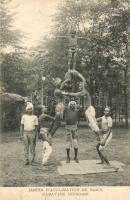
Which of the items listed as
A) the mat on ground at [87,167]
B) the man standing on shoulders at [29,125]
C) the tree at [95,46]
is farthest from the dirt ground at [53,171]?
the tree at [95,46]

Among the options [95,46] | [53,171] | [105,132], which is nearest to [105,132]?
[105,132]

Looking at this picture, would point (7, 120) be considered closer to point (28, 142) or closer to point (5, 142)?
point (5, 142)

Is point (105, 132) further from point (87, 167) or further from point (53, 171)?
point (53, 171)

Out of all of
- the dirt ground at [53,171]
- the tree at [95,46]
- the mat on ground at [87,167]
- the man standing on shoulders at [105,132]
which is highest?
the tree at [95,46]

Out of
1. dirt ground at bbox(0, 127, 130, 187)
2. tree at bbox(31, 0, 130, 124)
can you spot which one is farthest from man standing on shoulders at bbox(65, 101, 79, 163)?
tree at bbox(31, 0, 130, 124)

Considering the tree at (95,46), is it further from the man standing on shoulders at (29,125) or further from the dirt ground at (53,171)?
the man standing on shoulders at (29,125)

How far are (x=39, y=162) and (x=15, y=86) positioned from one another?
7.86 m

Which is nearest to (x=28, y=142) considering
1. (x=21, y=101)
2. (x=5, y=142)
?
(x=5, y=142)

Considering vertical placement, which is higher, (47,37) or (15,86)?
(47,37)

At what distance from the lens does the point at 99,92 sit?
21.0m

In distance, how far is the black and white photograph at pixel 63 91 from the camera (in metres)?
7.41

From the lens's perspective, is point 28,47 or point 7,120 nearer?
point 7,120

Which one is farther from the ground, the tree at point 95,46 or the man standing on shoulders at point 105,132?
the tree at point 95,46

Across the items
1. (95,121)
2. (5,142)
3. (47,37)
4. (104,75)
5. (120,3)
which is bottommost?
(5,142)
